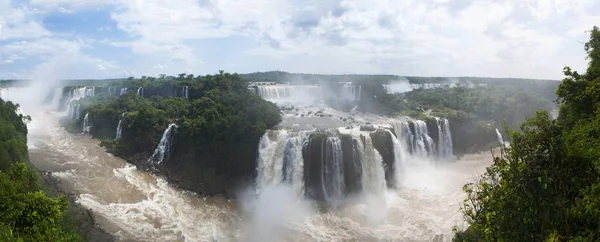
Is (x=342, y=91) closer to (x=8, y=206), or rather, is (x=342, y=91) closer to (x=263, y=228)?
(x=263, y=228)

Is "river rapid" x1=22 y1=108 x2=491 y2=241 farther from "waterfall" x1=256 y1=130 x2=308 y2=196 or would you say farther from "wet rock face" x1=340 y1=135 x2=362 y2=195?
"wet rock face" x1=340 y1=135 x2=362 y2=195

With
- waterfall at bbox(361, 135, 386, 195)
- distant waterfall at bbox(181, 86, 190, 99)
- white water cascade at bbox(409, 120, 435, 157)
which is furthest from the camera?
distant waterfall at bbox(181, 86, 190, 99)

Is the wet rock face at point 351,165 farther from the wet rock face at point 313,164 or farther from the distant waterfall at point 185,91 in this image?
the distant waterfall at point 185,91

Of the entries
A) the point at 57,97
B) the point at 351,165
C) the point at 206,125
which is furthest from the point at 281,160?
the point at 57,97

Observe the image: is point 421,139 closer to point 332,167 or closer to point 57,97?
point 332,167

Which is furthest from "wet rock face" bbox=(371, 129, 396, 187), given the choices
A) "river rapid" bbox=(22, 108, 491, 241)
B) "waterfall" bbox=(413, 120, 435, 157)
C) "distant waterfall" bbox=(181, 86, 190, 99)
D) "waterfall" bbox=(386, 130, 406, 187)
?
"distant waterfall" bbox=(181, 86, 190, 99)

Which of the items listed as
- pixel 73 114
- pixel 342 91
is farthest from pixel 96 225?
pixel 342 91
